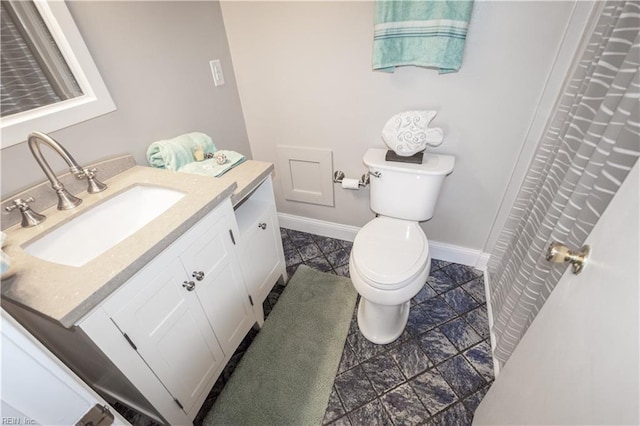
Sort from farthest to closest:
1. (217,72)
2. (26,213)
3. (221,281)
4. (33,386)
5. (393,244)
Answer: (217,72), (393,244), (221,281), (26,213), (33,386)

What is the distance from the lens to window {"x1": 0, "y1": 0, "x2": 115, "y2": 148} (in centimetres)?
86

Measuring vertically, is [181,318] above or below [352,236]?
above

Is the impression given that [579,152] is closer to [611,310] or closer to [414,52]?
[611,310]

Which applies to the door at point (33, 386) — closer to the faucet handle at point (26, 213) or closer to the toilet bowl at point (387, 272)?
the faucet handle at point (26, 213)

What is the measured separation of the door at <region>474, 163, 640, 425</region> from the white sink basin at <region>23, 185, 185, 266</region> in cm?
114

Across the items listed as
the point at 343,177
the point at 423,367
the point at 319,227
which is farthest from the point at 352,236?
the point at 423,367

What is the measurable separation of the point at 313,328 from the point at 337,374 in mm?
258

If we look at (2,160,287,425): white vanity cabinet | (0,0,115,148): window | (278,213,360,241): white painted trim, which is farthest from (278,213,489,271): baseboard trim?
(0,0,115,148): window

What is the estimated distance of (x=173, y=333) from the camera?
3.04 feet

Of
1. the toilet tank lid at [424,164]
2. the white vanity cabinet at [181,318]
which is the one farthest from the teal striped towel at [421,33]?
the white vanity cabinet at [181,318]

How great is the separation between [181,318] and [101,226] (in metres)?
0.44

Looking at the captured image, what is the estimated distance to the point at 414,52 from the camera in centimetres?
122

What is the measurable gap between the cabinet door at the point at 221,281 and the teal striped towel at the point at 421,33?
0.98 m

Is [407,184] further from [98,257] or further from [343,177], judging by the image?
[98,257]
